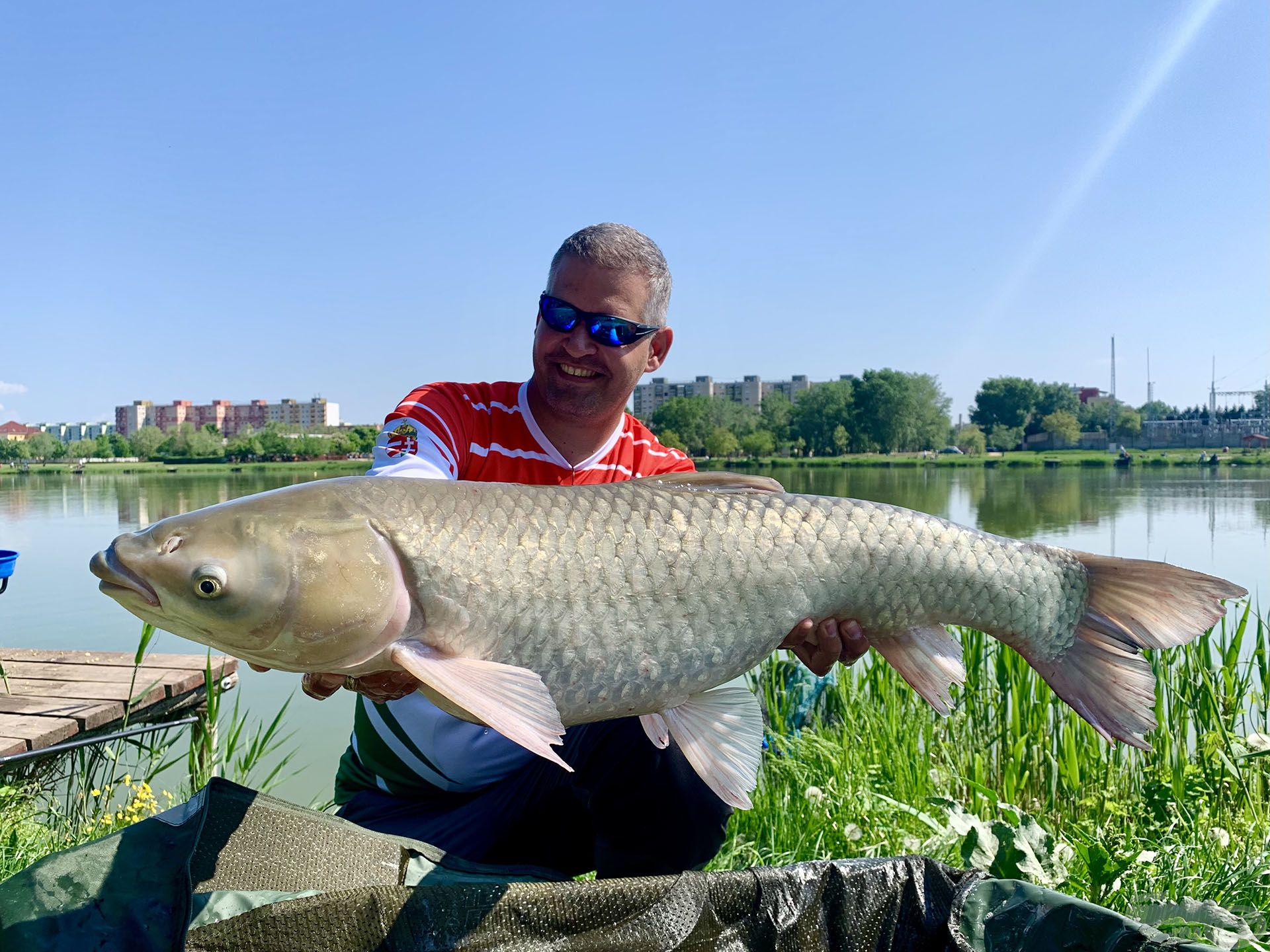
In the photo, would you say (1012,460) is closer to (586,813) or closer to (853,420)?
(853,420)

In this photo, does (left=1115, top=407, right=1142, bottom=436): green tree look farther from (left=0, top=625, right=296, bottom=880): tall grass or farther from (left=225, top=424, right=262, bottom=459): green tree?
(left=0, top=625, right=296, bottom=880): tall grass

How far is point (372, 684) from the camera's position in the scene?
137cm

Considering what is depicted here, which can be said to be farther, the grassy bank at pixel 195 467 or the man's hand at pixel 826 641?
the grassy bank at pixel 195 467

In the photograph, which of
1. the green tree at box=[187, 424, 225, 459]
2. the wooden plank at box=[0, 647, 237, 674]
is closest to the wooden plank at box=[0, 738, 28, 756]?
the wooden plank at box=[0, 647, 237, 674]

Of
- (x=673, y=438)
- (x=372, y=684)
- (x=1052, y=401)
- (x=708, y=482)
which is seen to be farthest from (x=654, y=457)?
(x=1052, y=401)

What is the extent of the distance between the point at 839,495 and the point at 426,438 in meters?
4.41

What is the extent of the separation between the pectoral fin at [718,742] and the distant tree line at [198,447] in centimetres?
4429

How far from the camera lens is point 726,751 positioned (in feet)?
5.04

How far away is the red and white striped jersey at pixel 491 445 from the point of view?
1.80 m

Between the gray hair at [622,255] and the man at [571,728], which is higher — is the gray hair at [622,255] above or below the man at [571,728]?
above

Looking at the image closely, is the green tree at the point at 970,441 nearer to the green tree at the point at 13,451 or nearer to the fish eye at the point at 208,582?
the green tree at the point at 13,451

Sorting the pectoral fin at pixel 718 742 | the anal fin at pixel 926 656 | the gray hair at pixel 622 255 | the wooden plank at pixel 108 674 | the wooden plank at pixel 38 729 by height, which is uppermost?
the gray hair at pixel 622 255

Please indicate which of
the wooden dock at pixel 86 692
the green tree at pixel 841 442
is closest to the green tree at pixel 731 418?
the green tree at pixel 841 442

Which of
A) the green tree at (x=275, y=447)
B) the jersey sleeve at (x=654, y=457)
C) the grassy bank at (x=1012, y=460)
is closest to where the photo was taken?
the jersey sleeve at (x=654, y=457)
